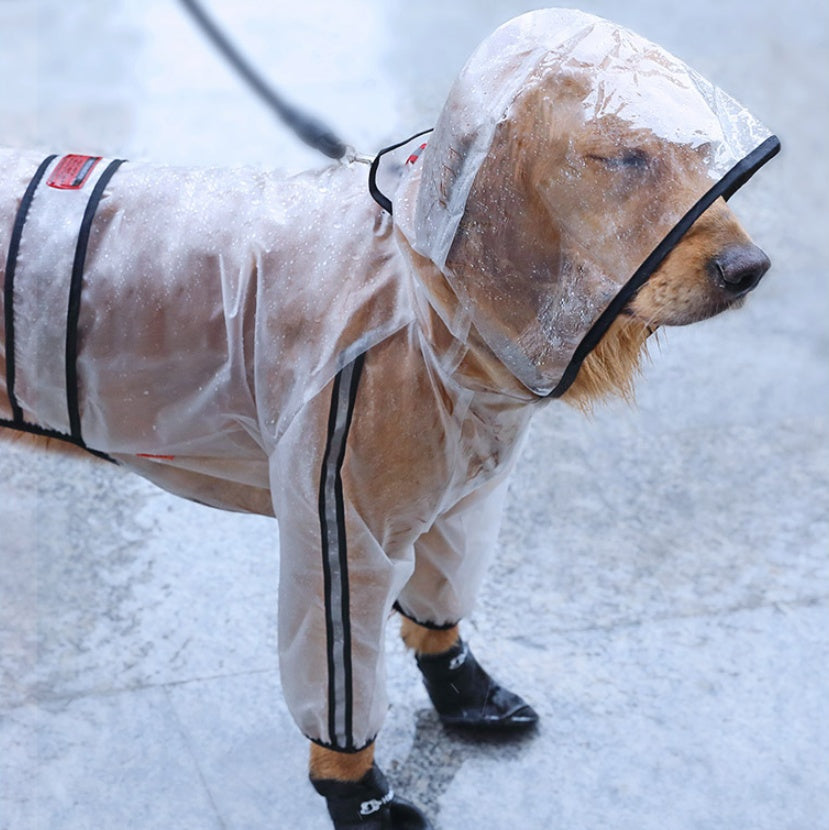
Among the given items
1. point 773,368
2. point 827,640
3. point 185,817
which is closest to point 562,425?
point 773,368

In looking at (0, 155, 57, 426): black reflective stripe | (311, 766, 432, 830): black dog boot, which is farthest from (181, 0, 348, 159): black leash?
(311, 766, 432, 830): black dog boot

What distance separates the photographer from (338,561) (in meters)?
1.58

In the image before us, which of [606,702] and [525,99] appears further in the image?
[606,702]

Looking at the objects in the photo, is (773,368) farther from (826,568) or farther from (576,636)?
(576,636)

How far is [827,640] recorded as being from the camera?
226 cm

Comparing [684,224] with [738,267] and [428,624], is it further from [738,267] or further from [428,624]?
[428,624]

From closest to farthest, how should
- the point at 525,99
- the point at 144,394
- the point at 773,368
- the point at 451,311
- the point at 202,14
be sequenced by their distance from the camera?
the point at 525,99, the point at 451,311, the point at 144,394, the point at 202,14, the point at 773,368

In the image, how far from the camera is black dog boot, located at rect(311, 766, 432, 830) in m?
1.83

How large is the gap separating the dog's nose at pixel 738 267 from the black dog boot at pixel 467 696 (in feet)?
3.15

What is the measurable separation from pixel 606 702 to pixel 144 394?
38.1 inches

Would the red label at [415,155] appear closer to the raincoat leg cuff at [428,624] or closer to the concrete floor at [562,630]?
the concrete floor at [562,630]

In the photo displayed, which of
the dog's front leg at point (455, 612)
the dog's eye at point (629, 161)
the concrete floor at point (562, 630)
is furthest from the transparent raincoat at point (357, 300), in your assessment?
the concrete floor at point (562, 630)

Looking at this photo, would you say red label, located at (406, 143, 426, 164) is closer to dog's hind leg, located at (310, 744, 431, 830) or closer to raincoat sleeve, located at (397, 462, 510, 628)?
raincoat sleeve, located at (397, 462, 510, 628)

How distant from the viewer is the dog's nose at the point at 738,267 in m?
1.26
